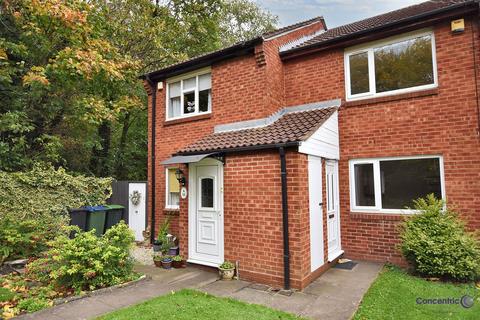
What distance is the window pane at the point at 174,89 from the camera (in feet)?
32.8

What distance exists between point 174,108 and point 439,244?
324 inches

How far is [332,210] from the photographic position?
24.1ft

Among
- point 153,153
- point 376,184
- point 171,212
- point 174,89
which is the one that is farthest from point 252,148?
point 153,153

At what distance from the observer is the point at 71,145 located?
14.0 m

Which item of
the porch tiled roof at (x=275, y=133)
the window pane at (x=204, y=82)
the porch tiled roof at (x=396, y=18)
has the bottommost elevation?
the porch tiled roof at (x=275, y=133)

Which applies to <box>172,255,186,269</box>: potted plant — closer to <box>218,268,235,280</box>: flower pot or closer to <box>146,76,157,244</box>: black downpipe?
<box>218,268,235,280</box>: flower pot

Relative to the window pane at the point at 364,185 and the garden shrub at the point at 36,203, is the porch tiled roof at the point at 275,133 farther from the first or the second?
the garden shrub at the point at 36,203

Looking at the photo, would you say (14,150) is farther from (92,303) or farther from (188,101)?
(92,303)

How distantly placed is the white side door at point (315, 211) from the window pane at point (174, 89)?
18.3 ft

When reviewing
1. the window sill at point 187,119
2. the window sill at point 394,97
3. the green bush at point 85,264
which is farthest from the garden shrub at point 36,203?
the window sill at point 394,97

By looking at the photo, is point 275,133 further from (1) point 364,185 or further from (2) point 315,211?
(1) point 364,185

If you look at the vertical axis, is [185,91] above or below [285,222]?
above

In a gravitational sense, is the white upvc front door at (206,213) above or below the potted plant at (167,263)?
above

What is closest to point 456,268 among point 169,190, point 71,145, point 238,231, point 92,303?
point 238,231
